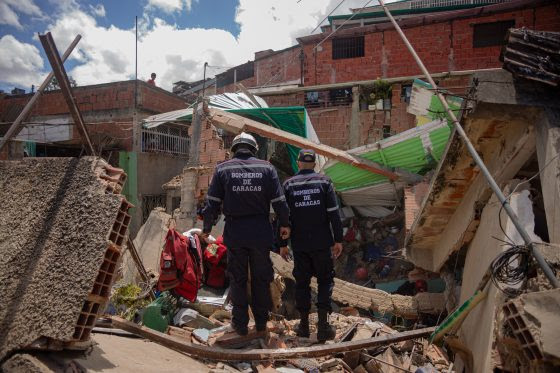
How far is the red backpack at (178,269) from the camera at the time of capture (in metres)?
4.13

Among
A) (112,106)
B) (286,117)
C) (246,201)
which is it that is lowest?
(246,201)

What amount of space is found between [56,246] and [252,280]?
1693mm

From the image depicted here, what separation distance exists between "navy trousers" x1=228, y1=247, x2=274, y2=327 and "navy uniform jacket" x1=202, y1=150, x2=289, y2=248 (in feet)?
0.35

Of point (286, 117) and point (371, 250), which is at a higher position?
point (286, 117)

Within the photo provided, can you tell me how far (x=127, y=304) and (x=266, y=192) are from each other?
2.46 metres

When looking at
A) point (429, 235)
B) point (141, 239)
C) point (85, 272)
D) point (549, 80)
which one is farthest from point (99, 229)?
point (141, 239)

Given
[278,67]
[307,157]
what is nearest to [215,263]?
[307,157]

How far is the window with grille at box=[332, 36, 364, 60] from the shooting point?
15.5 metres

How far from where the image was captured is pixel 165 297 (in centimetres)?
415

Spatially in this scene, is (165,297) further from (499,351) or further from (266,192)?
(499,351)

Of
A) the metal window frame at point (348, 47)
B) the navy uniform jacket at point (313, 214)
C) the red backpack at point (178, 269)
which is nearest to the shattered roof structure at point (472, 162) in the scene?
the navy uniform jacket at point (313, 214)

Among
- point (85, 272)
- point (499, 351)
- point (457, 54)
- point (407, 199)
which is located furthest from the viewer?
point (457, 54)

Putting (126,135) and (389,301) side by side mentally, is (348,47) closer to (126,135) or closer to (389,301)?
(126,135)

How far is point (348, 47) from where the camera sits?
15617 mm
